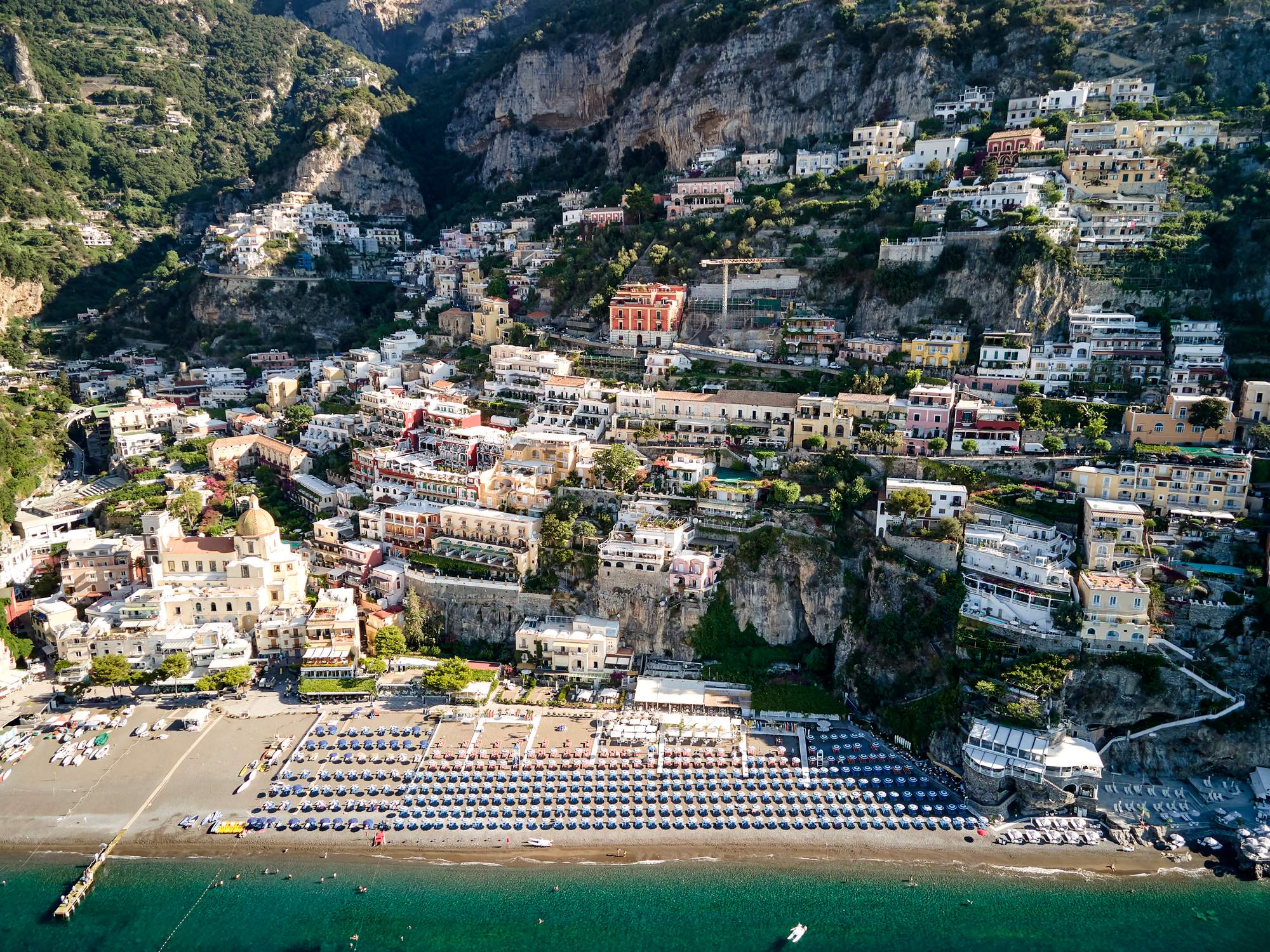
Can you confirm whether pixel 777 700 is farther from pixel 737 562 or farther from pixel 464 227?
pixel 464 227

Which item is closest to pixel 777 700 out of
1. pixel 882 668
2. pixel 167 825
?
pixel 882 668

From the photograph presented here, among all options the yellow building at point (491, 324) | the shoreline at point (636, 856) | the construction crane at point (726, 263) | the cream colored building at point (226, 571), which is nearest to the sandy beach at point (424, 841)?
the shoreline at point (636, 856)

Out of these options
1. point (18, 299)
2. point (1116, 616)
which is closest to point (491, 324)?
point (1116, 616)

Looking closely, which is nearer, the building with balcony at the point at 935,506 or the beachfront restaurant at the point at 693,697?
the beachfront restaurant at the point at 693,697

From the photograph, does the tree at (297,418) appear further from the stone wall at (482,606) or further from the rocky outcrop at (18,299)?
the rocky outcrop at (18,299)

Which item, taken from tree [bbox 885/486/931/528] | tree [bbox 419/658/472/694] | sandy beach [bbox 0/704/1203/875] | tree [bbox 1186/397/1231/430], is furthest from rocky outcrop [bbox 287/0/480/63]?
sandy beach [bbox 0/704/1203/875]

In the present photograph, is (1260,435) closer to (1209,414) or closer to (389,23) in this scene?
(1209,414)

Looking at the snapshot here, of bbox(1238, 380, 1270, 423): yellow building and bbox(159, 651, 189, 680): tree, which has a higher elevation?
bbox(1238, 380, 1270, 423): yellow building

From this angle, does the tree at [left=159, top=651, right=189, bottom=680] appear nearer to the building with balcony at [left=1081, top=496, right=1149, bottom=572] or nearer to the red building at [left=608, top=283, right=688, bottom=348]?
the red building at [left=608, top=283, right=688, bottom=348]
